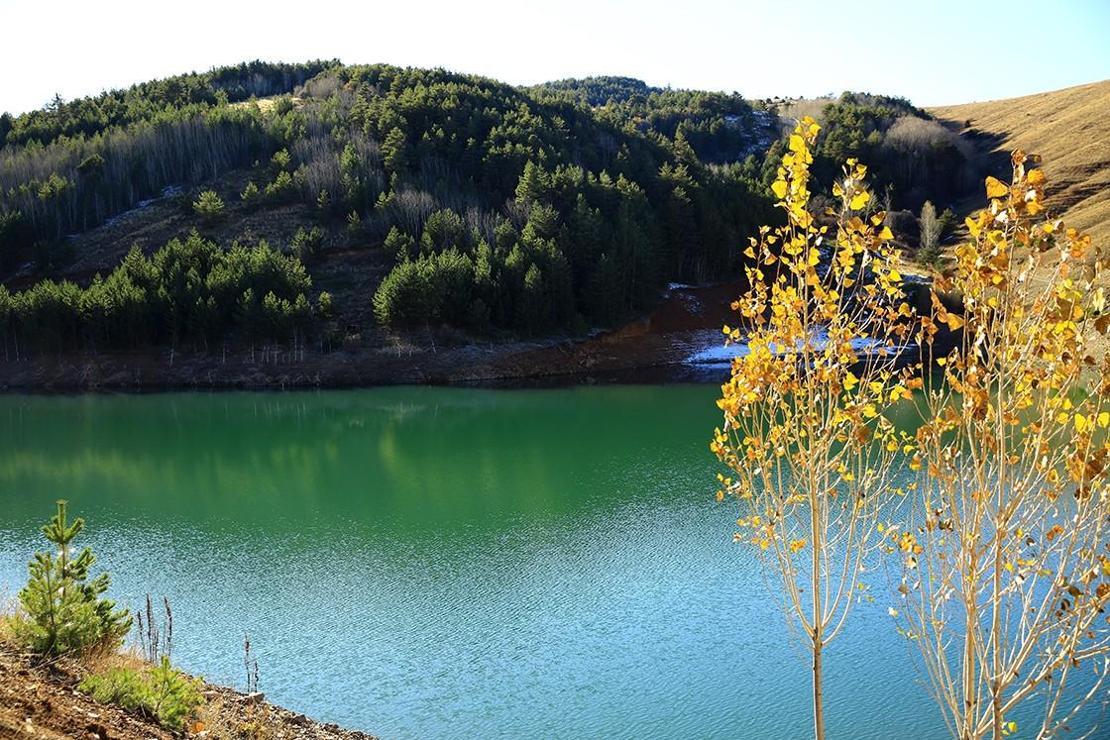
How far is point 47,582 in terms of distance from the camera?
30.0 ft

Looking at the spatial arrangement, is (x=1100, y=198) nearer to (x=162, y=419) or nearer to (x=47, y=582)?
(x=162, y=419)

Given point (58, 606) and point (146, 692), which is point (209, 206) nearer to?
point (58, 606)

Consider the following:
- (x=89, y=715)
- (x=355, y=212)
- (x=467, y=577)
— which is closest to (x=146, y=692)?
(x=89, y=715)

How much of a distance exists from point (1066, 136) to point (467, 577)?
278 ft

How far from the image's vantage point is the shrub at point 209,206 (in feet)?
197

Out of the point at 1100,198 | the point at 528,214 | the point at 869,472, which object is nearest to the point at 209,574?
the point at 869,472

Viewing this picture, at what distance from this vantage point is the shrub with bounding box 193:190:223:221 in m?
60.2

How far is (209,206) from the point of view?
6012 centimetres

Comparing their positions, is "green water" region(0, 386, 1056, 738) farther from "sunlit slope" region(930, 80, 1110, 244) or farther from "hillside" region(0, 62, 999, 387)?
"sunlit slope" region(930, 80, 1110, 244)

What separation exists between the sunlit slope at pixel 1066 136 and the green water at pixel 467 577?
48.2 meters

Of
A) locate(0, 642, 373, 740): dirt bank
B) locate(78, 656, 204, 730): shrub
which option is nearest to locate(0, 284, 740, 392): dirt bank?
locate(0, 642, 373, 740): dirt bank

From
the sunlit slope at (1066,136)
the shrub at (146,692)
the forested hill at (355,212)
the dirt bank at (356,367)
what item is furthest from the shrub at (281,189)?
the shrub at (146,692)

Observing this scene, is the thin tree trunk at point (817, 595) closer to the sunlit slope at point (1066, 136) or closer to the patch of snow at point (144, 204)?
the sunlit slope at point (1066, 136)

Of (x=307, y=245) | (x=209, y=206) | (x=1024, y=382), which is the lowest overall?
(x=1024, y=382)
